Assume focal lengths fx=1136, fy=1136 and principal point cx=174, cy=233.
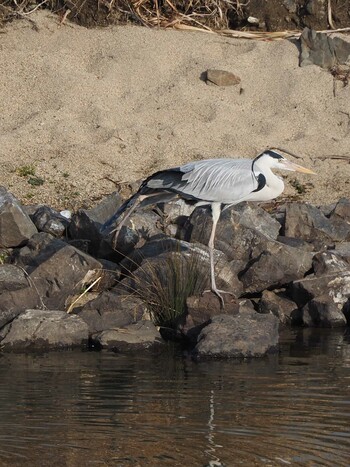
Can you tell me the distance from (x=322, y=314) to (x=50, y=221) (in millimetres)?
2922

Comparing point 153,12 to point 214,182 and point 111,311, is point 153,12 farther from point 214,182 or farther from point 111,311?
point 111,311

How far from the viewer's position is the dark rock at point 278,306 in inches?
392

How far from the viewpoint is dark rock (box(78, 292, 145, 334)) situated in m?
9.24

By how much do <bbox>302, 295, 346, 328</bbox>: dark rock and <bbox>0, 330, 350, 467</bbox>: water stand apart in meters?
0.45

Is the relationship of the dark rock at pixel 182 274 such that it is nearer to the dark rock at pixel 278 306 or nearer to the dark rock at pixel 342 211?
the dark rock at pixel 278 306

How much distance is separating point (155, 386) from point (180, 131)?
6.58 metres

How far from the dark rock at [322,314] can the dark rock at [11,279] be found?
7.98ft

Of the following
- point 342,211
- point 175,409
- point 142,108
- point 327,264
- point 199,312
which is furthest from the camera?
point 142,108

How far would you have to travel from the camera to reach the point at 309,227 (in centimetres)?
1123

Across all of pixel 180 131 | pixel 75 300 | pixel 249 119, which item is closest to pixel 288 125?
pixel 249 119

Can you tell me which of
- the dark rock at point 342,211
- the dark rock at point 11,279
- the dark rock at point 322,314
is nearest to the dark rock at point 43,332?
the dark rock at point 11,279

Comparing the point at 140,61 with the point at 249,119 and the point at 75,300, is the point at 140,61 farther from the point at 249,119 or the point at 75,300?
the point at 75,300

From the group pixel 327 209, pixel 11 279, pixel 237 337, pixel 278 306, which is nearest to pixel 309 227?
pixel 327 209

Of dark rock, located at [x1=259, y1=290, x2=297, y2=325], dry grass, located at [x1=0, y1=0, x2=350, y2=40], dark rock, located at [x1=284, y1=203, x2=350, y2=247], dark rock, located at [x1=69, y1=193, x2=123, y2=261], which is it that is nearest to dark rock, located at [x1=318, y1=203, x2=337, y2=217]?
dark rock, located at [x1=284, y1=203, x2=350, y2=247]
